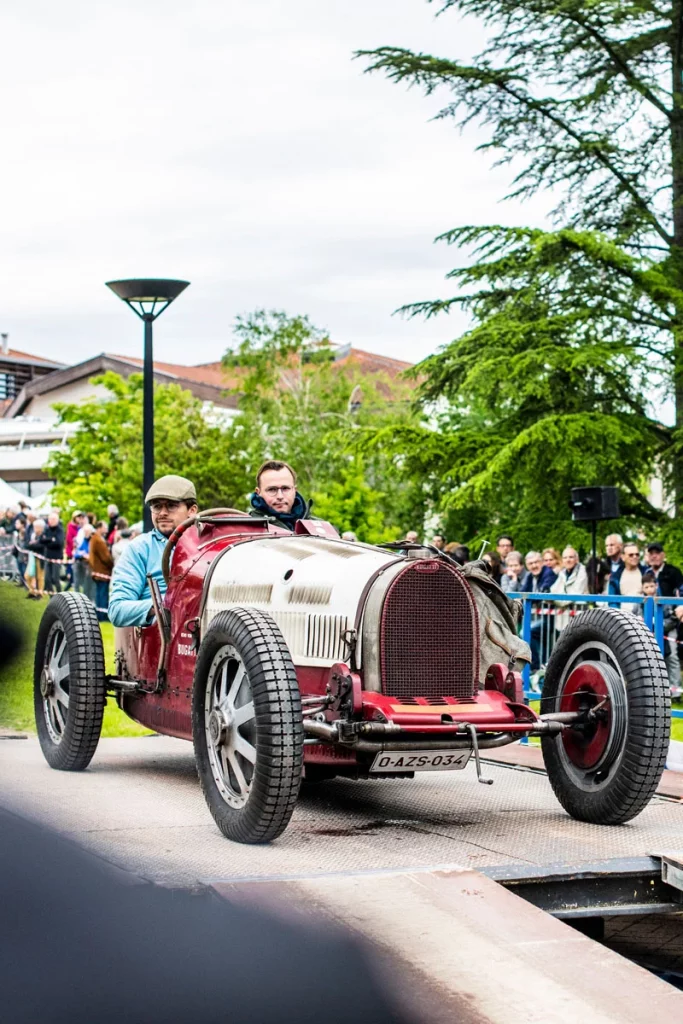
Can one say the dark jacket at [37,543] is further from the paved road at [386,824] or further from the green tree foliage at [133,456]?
the green tree foliage at [133,456]

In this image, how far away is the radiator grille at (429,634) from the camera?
18.0 feet

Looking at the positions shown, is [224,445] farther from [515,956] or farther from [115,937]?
[115,937]

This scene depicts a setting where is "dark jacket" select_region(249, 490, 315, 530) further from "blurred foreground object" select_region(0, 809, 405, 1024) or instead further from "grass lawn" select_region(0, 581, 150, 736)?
"grass lawn" select_region(0, 581, 150, 736)

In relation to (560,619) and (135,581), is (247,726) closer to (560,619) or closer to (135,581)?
(135,581)

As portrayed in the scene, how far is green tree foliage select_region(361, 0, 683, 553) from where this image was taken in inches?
765

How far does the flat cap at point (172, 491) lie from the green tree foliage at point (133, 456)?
31087 mm

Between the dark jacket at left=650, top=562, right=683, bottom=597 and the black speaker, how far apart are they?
2.39 ft

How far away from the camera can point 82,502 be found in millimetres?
38312

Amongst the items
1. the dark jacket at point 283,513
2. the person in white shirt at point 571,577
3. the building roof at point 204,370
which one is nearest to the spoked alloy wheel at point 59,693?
the dark jacket at point 283,513

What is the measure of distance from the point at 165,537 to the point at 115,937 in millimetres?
6287

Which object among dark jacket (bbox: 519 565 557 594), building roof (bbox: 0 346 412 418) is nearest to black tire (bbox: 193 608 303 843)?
dark jacket (bbox: 519 565 557 594)

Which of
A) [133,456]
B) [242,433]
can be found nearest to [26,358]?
[133,456]

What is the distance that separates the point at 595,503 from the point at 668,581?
0.99m

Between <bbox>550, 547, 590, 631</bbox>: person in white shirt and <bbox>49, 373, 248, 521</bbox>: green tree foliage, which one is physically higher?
<bbox>49, 373, 248, 521</bbox>: green tree foliage
